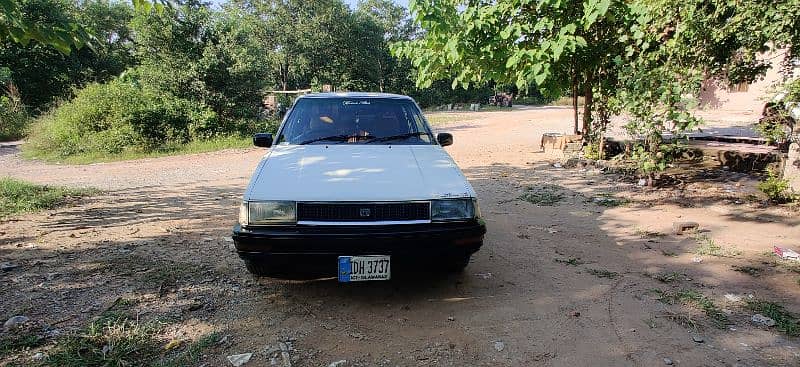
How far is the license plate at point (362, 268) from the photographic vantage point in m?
2.93

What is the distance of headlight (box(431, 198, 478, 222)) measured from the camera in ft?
9.98

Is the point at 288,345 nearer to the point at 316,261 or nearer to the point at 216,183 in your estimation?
the point at 316,261

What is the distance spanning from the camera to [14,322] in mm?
2965

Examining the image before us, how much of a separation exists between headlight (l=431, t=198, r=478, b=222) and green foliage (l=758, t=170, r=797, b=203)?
5.36 metres

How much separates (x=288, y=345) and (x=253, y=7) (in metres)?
34.8

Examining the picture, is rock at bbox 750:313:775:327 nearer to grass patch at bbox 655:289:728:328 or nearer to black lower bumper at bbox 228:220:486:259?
grass patch at bbox 655:289:728:328

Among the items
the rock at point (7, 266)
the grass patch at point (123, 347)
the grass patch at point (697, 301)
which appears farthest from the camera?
the rock at point (7, 266)

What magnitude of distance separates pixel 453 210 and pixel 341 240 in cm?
81

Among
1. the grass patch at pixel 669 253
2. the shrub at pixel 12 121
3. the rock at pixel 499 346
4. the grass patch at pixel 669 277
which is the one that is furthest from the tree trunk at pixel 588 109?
the shrub at pixel 12 121

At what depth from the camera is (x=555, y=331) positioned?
2.97 meters

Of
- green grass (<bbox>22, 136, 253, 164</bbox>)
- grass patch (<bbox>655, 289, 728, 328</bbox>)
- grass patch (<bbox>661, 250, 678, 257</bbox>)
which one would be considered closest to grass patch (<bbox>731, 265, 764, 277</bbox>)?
grass patch (<bbox>661, 250, 678, 257</bbox>)

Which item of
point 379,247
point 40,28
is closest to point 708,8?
point 379,247

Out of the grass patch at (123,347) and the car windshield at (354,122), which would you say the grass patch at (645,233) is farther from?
the grass patch at (123,347)

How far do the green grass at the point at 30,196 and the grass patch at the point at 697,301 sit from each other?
7.32 m
